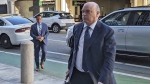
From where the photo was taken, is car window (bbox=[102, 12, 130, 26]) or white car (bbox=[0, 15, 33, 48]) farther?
white car (bbox=[0, 15, 33, 48])

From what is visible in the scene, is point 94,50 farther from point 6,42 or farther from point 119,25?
point 6,42

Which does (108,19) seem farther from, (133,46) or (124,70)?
(124,70)

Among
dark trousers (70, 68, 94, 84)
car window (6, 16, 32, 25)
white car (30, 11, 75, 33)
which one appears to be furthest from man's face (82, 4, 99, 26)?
white car (30, 11, 75, 33)

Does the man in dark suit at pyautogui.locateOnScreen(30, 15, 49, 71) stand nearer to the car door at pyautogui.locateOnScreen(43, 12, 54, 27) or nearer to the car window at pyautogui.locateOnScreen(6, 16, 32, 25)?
the car window at pyautogui.locateOnScreen(6, 16, 32, 25)

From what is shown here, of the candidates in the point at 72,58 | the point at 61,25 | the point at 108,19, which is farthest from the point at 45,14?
the point at 72,58

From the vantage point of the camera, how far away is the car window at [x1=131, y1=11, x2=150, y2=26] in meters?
8.24

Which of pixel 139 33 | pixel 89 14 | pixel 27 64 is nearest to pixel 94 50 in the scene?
pixel 89 14

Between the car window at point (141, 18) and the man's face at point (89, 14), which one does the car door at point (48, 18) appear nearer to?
the car window at point (141, 18)

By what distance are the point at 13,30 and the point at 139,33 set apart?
222 inches

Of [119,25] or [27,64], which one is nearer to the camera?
[27,64]

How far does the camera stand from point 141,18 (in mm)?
8430

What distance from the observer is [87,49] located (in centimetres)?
313

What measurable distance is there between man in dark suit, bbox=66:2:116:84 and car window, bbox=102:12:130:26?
Answer: 18.9ft

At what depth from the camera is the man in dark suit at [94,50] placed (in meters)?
3.10
